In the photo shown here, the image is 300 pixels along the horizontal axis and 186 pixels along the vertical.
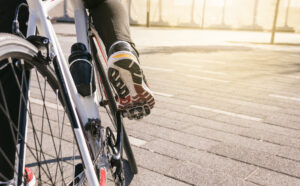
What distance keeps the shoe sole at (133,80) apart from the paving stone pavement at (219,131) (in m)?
0.69

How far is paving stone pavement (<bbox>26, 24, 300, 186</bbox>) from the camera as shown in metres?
2.18

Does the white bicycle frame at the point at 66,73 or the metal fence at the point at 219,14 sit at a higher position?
the white bicycle frame at the point at 66,73

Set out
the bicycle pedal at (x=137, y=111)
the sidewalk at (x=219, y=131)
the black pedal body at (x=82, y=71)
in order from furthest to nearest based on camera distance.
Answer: the sidewalk at (x=219, y=131), the bicycle pedal at (x=137, y=111), the black pedal body at (x=82, y=71)

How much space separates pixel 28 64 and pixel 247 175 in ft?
5.51

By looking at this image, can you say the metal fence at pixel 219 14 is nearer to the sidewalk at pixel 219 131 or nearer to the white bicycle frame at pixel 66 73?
the sidewalk at pixel 219 131

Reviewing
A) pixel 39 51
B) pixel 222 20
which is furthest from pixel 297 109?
pixel 222 20

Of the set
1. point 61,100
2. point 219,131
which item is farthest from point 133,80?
point 219,131

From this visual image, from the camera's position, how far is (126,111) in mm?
1730

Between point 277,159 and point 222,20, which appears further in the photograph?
point 222,20

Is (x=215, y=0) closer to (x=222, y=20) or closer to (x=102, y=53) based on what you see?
(x=222, y=20)

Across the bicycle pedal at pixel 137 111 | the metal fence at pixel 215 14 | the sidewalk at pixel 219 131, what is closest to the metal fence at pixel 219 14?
the metal fence at pixel 215 14

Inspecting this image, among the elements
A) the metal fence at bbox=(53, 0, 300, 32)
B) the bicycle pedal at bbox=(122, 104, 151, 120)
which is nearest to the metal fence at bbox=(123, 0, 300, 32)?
the metal fence at bbox=(53, 0, 300, 32)

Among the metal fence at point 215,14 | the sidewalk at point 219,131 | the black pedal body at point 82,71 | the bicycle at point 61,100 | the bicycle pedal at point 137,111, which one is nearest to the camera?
the bicycle at point 61,100

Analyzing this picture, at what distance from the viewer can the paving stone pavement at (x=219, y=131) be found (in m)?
2.18
